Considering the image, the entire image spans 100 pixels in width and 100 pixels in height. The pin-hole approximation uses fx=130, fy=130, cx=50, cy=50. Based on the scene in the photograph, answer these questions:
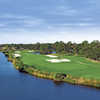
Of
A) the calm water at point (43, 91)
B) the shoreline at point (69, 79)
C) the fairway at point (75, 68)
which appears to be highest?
the fairway at point (75, 68)

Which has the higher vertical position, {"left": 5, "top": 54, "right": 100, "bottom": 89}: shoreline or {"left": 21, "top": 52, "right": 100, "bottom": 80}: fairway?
{"left": 21, "top": 52, "right": 100, "bottom": 80}: fairway

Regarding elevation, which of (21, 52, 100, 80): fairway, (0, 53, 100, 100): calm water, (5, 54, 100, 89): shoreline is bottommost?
(0, 53, 100, 100): calm water

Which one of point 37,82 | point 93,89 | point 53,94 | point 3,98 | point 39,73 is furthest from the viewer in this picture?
point 39,73

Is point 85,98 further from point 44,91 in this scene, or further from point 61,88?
point 44,91

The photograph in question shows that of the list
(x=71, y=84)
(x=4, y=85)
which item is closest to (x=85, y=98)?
(x=71, y=84)

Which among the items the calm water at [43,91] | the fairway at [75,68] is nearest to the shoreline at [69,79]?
the calm water at [43,91]

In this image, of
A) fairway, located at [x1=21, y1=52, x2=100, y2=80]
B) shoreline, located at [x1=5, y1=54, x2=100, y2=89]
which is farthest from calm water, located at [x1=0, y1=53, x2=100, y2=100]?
fairway, located at [x1=21, y1=52, x2=100, y2=80]

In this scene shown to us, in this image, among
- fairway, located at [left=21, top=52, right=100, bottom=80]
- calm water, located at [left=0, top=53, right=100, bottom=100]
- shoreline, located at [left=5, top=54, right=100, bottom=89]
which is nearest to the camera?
calm water, located at [left=0, top=53, right=100, bottom=100]

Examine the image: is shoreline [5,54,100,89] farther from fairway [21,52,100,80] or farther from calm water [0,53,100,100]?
fairway [21,52,100,80]

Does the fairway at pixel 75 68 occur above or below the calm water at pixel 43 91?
above

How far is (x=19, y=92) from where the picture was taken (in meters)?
25.8

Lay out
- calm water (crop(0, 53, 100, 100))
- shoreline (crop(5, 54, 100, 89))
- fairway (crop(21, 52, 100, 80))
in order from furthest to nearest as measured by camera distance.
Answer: fairway (crop(21, 52, 100, 80)) → shoreline (crop(5, 54, 100, 89)) → calm water (crop(0, 53, 100, 100))

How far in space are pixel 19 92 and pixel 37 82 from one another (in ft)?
21.5

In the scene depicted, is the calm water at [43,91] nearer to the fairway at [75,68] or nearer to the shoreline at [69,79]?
the shoreline at [69,79]
